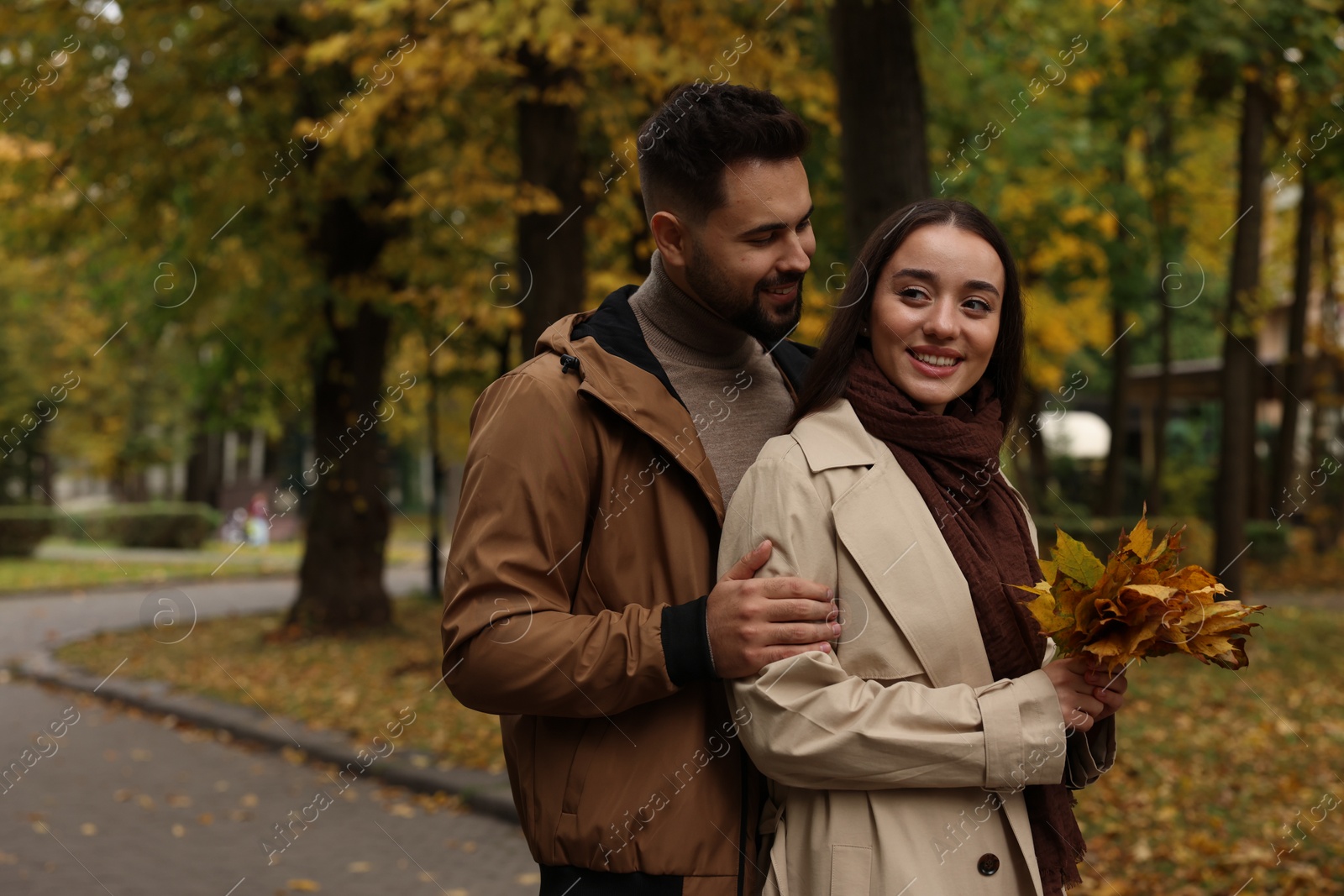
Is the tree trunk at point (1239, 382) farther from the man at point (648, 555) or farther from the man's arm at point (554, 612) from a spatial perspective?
the man's arm at point (554, 612)

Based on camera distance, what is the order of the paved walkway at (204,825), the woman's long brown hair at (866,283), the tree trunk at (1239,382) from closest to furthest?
the woman's long brown hair at (866,283) < the paved walkway at (204,825) < the tree trunk at (1239,382)

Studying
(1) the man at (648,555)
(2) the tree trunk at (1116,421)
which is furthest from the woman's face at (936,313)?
(2) the tree trunk at (1116,421)

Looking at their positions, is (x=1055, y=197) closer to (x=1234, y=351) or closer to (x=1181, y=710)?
(x=1234, y=351)

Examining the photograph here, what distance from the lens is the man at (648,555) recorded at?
2.10m

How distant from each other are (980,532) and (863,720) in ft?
1.59

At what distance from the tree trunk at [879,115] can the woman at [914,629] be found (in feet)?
11.7

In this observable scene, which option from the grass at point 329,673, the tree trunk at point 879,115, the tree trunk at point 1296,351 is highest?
the tree trunk at point 879,115

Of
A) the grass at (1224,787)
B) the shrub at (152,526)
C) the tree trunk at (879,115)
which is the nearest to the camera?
the grass at (1224,787)

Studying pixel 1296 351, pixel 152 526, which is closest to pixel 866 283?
pixel 1296 351

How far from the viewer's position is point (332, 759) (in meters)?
8.80

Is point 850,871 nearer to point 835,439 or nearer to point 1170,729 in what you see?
point 835,439

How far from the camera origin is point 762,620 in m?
2.03

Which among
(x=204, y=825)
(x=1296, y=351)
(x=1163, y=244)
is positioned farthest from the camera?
(x=1296, y=351)

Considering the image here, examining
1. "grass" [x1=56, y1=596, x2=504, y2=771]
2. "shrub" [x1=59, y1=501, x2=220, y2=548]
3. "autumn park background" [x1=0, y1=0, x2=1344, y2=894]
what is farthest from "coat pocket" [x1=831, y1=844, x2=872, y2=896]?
"shrub" [x1=59, y1=501, x2=220, y2=548]
